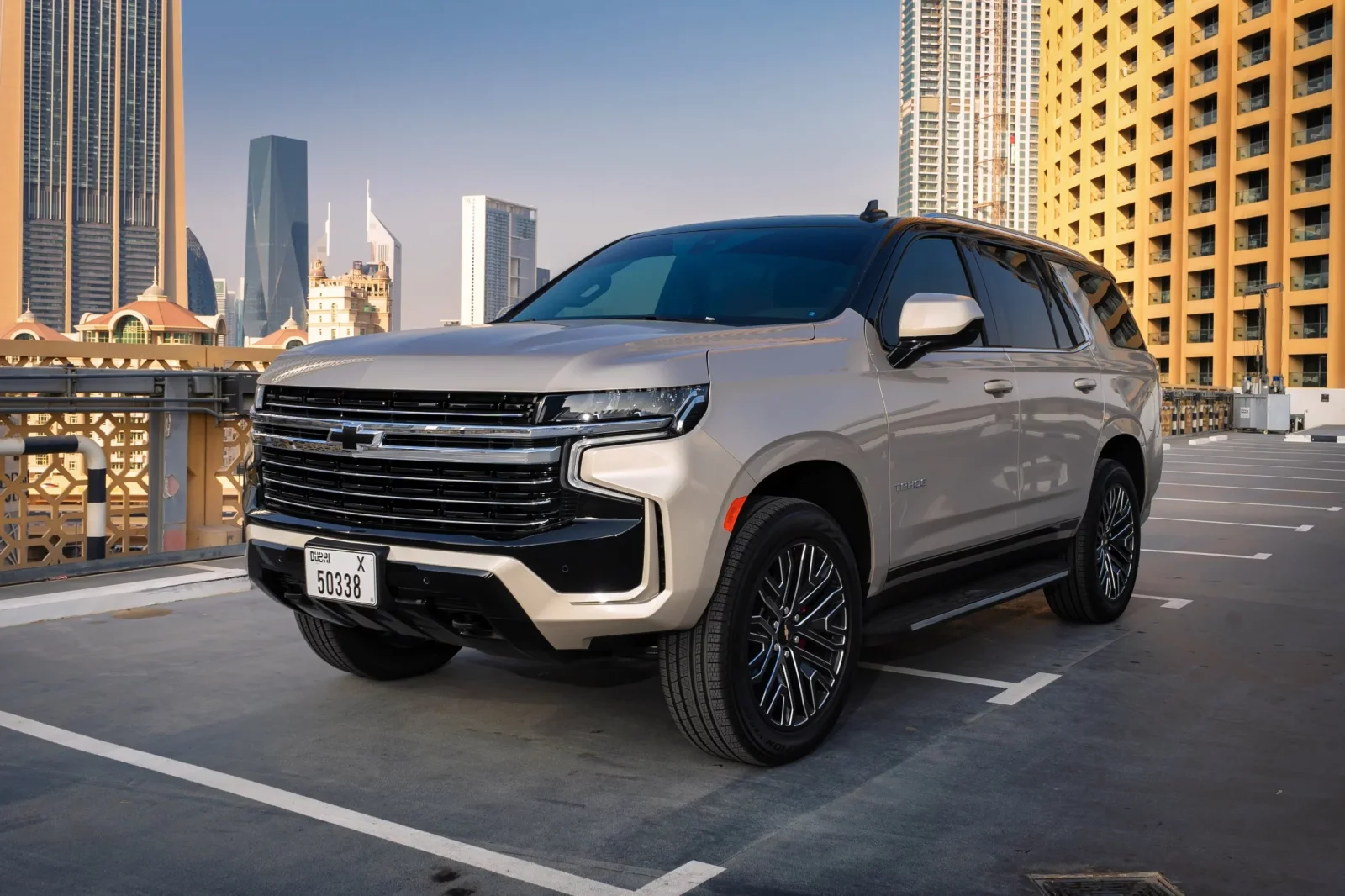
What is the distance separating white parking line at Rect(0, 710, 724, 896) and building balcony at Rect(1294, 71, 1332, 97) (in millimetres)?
67546

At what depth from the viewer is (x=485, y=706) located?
16.5 feet

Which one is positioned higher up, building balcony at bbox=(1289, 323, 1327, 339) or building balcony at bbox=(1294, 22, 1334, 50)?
building balcony at bbox=(1294, 22, 1334, 50)

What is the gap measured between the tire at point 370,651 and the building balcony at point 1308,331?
65.0 m

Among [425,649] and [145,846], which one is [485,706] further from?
[145,846]

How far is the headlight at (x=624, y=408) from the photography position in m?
3.78

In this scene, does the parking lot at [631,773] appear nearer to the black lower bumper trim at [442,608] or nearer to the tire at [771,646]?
the tire at [771,646]

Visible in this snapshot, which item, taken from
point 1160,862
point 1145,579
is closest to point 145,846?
point 1160,862

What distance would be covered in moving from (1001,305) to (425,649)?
120 inches

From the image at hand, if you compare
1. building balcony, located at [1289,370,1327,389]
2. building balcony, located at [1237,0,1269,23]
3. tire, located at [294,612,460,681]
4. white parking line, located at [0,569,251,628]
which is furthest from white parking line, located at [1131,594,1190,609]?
building balcony, located at [1237,0,1269,23]

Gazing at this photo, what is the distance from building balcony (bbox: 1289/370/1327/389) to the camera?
6147cm

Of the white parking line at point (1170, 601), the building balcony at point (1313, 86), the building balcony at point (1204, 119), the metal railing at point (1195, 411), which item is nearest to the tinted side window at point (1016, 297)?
the white parking line at point (1170, 601)

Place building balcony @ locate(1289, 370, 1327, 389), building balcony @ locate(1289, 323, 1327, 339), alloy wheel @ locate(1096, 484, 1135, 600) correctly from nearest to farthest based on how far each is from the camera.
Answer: alloy wheel @ locate(1096, 484, 1135, 600) < building balcony @ locate(1289, 370, 1327, 389) < building balcony @ locate(1289, 323, 1327, 339)

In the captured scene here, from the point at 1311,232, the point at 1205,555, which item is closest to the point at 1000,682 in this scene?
the point at 1205,555

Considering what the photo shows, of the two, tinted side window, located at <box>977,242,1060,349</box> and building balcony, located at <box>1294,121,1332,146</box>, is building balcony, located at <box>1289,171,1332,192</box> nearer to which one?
building balcony, located at <box>1294,121,1332,146</box>
